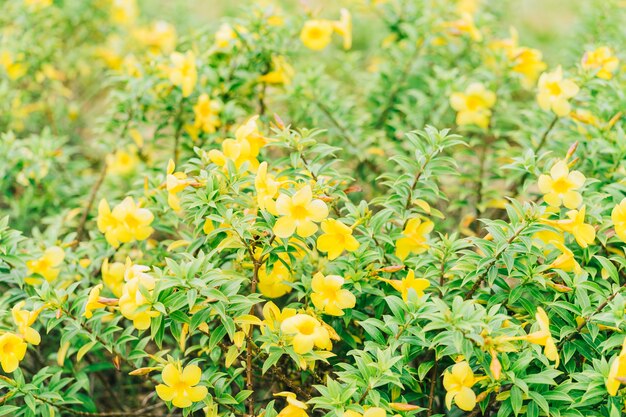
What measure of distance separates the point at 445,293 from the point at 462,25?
1.62 m

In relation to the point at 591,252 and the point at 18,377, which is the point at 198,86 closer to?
the point at 18,377

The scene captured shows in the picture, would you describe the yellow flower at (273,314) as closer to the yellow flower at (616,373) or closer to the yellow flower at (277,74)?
the yellow flower at (616,373)

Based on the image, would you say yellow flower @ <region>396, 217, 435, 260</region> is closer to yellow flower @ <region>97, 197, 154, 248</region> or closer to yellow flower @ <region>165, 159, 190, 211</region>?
yellow flower @ <region>165, 159, 190, 211</region>

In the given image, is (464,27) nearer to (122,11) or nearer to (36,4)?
(122,11)

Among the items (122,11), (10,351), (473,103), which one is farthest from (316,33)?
(10,351)

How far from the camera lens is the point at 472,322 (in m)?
1.54

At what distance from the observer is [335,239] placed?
5.81 ft

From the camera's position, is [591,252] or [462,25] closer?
[591,252]

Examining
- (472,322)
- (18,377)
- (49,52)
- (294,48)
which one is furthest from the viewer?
(49,52)

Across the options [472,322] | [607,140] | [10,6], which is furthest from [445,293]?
[10,6]

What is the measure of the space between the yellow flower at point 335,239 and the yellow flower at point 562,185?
0.61 meters

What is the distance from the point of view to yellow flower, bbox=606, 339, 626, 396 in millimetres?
1421

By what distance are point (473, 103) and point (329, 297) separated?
1434 mm

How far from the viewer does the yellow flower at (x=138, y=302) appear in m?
1.62
